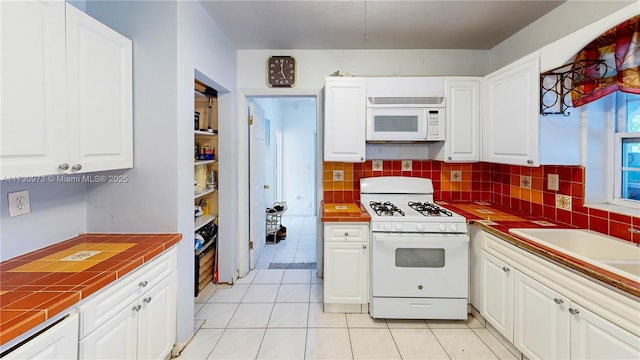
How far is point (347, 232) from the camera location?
8.00ft

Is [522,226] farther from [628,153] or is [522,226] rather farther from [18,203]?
[18,203]

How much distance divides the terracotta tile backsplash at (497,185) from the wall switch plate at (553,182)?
22 mm

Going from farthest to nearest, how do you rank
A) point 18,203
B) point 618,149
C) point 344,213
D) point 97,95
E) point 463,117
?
point 463,117
point 344,213
point 618,149
point 97,95
point 18,203

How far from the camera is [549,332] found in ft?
5.18

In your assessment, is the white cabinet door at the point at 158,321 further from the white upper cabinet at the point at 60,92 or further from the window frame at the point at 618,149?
the window frame at the point at 618,149

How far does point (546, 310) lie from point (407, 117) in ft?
5.72

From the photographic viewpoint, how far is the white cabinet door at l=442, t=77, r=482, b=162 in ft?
8.79

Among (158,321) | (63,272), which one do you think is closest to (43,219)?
(63,272)

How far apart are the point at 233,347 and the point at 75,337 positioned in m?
1.12

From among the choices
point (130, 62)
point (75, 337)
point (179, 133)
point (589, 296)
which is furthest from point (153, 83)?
point (589, 296)

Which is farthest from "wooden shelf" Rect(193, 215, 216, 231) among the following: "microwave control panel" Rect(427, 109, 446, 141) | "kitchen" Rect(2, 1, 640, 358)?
"microwave control panel" Rect(427, 109, 446, 141)

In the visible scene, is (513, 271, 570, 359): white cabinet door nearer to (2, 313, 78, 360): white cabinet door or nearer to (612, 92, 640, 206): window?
(612, 92, 640, 206): window

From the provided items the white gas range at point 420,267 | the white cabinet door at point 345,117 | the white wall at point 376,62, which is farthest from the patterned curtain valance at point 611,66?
the white cabinet door at point 345,117

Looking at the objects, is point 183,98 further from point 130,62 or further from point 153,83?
point 130,62
